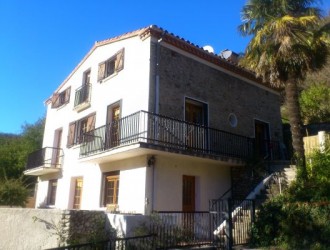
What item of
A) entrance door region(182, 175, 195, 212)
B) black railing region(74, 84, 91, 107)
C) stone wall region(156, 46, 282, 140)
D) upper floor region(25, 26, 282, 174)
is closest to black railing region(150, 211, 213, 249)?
upper floor region(25, 26, 282, 174)

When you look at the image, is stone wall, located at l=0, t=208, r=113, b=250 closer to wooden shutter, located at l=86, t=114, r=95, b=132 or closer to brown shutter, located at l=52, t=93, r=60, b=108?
wooden shutter, located at l=86, t=114, r=95, b=132

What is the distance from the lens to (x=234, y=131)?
16.4m

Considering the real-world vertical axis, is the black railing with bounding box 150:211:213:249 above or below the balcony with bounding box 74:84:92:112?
below

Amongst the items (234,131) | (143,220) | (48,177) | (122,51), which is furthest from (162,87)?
(48,177)

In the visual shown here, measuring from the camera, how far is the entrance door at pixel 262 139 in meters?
16.6

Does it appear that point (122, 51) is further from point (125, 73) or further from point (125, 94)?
point (125, 94)

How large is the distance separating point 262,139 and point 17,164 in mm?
21358

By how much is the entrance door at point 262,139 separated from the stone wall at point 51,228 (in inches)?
355

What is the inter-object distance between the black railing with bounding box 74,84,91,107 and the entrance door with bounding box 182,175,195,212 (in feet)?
23.2

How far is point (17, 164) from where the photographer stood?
28.7 meters

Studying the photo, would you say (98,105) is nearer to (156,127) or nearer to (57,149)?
(57,149)

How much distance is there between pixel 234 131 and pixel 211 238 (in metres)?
7.25

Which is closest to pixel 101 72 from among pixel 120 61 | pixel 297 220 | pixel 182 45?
pixel 120 61

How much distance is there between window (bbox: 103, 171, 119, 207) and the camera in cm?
1423
